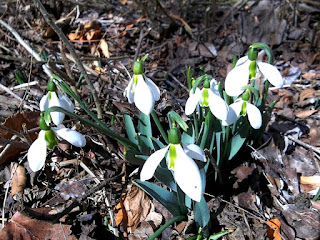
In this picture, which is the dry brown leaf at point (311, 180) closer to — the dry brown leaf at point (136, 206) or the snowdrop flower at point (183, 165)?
the dry brown leaf at point (136, 206)

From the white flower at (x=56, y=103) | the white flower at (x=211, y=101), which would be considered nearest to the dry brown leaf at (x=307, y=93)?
the white flower at (x=211, y=101)

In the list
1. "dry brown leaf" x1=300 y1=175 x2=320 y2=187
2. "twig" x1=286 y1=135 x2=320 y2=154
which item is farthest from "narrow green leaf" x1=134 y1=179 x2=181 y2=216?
"twig" x1=286 y1=135 x2=320 y2=154

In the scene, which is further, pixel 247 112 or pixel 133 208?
pixel 133 208

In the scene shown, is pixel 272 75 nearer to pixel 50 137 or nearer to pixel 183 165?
pixel 183 165

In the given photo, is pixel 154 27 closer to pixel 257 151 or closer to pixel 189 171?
pixel 257 151

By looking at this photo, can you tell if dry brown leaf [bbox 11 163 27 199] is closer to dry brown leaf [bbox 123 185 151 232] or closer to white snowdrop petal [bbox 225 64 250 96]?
dry brown leaf [bbox 123 185 151 232]

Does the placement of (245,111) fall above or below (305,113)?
above

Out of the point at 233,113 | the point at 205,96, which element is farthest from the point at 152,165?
the point at 233,113
